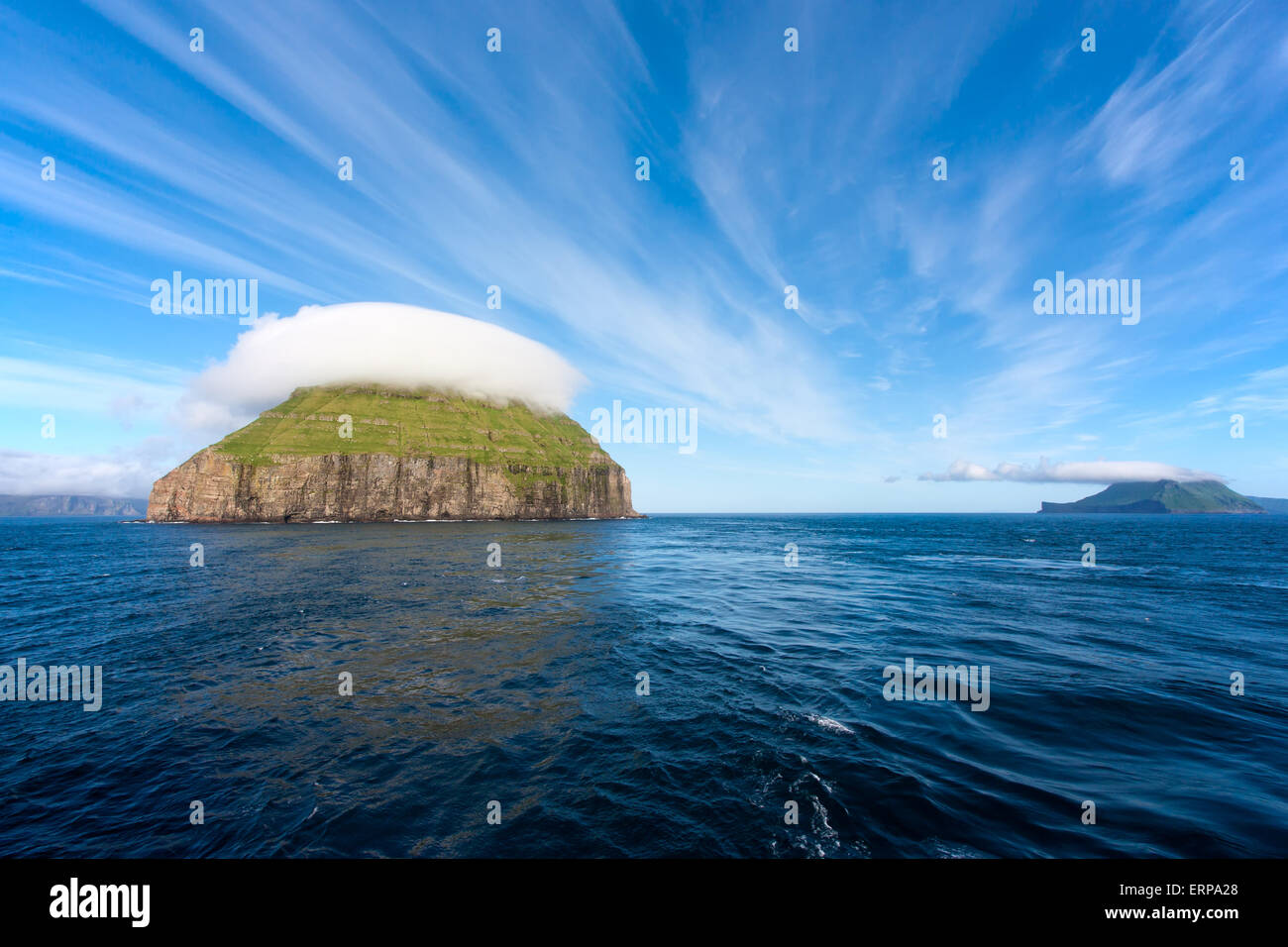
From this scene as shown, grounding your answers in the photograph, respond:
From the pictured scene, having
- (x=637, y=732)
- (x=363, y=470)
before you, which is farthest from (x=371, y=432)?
(x=637, y=732)

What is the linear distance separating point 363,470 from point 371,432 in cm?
2047

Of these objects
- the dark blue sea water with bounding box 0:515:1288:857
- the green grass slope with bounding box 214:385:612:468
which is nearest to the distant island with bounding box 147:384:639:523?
the green grass slope with bounding box 214:385:612:468

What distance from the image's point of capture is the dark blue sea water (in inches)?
324

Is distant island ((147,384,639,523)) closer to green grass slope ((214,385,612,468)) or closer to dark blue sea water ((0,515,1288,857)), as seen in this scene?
green grass slope ((214,385,612,468))

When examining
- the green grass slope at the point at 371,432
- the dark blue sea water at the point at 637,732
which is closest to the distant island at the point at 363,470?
the green grass slope at the point at 371,432

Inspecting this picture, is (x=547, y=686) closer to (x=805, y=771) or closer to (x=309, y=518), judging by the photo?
(x=805, y=771)

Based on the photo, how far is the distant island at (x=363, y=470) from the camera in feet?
467

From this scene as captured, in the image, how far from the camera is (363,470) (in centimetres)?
15325

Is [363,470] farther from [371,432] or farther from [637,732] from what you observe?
[637,732]

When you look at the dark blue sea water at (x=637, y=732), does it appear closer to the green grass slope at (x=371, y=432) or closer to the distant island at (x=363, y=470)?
the distant island at (x=363, y=470)

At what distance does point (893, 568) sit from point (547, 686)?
43.6 m

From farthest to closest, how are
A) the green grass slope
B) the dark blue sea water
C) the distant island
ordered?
1. the green grass slope
2. the distant island
3. the dark blue sea water

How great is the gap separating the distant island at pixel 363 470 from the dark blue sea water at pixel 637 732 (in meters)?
138

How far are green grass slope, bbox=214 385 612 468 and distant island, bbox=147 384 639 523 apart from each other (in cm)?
37
